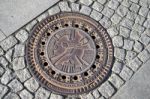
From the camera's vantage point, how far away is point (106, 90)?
11.2ft

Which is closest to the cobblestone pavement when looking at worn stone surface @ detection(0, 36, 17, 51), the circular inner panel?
worn stone surface @ detection(0, 36, 17, 51)

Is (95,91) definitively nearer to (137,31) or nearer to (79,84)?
(79,84)

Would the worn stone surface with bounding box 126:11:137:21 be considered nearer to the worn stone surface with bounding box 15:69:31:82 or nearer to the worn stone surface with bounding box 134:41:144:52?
the worn stone surface with bounding box 134:41:144:52

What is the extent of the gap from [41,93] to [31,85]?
0.56ft

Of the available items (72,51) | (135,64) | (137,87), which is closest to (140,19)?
(135,64)

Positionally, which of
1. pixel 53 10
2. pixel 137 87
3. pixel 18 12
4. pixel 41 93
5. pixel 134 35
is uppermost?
pixel 18 12

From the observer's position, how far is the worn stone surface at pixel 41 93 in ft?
10.8

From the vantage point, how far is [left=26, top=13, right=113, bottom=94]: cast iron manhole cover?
3.42m

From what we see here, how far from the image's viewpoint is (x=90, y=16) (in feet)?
12.7

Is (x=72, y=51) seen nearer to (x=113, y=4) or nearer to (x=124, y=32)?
(x=124, y=32)

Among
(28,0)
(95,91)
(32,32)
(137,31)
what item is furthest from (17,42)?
(137,31)

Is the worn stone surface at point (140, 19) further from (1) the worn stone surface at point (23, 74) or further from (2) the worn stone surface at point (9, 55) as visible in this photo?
(2) the worn stone surface at point (9, 55)

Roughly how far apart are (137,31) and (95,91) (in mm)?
1147

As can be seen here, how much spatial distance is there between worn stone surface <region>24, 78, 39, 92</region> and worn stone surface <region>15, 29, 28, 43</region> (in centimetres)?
60
